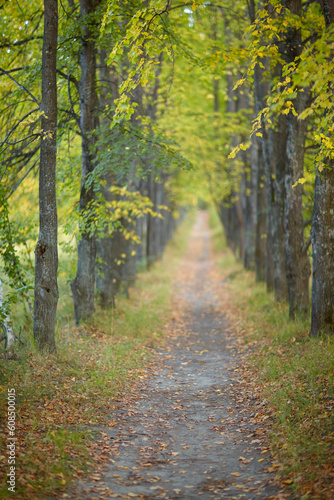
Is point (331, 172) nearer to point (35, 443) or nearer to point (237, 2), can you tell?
point (35, 443)

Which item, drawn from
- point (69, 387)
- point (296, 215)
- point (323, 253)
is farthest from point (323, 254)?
point (69, 387)

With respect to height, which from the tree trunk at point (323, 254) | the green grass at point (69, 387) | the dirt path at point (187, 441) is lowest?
the dirt path at point (187, 441)

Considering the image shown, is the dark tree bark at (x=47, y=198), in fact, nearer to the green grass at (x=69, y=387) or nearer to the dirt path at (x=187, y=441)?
the green grass at (x=69, y=387)

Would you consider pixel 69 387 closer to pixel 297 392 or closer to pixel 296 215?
pixel 297 392

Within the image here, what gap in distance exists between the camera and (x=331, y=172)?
27.6 feet

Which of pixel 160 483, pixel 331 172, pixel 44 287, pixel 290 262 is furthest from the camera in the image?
pixel 290 262

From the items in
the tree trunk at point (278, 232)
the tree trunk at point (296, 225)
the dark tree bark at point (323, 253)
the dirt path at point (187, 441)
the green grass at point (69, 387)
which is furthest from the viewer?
the tree trunk at point (278, 232)

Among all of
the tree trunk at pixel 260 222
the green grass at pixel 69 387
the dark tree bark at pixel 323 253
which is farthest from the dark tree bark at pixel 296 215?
the tree trunk at pixel 260 222

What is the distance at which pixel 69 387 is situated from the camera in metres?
7.05

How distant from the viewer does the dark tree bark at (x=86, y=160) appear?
32.4 ft

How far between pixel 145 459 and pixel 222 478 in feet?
3.36

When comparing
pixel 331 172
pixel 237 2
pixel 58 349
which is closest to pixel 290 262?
pixel 331 172

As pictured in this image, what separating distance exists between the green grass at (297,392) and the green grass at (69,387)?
237cm

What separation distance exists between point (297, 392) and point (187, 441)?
1.85 meters
